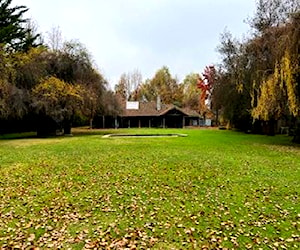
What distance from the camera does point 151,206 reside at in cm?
606

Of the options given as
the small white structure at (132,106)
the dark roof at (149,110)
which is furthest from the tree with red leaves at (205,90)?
the small white structure at (132,106)

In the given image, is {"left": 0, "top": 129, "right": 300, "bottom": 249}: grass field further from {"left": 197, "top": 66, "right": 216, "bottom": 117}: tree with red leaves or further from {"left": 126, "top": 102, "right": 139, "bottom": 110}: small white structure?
{"left": 197, "top": 66, "right": 216, "bottom": 117}: tree with red leaves

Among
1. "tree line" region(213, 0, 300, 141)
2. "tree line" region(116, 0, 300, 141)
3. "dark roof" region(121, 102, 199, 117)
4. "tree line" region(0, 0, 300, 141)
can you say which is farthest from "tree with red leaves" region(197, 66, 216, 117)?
"tree line" region(0, 0, 300, 141)

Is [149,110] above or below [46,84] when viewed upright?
below

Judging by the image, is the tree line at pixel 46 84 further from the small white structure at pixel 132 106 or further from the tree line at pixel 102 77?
the small white structure at pixel 132 106

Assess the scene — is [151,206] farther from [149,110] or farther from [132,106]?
[132,106]

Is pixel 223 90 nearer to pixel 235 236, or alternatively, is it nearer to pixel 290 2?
pixel 290 2

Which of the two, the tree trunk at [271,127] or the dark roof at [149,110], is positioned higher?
the dark roof at [149,110]

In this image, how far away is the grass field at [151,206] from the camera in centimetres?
460

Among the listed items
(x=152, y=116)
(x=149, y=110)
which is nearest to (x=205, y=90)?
(x=149, y=110)

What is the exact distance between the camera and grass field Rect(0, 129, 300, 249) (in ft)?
15.1

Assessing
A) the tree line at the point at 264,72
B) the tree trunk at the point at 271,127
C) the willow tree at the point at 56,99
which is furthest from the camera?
the tree trunk at the point at 271,127

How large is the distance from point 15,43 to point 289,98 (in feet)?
84.7

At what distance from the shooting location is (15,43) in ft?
100.0
